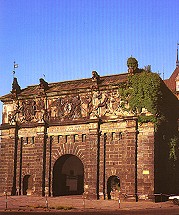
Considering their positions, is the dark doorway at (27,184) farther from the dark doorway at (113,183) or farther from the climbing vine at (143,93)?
the climbing vine at (143,93)

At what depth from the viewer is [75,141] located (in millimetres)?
33969

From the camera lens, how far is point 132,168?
99.6ft

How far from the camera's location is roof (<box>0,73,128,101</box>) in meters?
34.1

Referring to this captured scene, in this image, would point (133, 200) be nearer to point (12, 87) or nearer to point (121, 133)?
point (121, 133)

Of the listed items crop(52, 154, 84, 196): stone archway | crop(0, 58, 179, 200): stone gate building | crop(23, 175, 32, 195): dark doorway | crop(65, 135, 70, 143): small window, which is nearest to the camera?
crop(0, 58, 179, 200): stone gate building

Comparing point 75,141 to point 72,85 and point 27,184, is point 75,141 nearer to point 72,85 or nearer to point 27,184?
point 72,85

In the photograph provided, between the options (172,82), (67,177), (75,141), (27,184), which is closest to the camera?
(75,141)

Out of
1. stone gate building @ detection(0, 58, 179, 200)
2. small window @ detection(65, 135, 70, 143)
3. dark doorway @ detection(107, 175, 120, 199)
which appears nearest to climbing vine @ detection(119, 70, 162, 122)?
stone gate building @ detection(0, 58, 179, 200)

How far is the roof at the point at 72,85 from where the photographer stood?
34.1 m

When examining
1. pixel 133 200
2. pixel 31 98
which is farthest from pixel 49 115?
pixel 133 200

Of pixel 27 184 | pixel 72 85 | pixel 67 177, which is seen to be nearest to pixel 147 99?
pixel 72 85

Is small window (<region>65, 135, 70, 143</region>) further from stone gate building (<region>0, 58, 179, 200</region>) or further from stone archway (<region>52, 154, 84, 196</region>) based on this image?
stone archway (<region>52, 154, 84, 196</region>)

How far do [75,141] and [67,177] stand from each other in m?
5.59

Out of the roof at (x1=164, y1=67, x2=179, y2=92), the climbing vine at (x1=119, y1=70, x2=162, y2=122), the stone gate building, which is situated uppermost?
the roof at (x1=164, y1=67, x2=179, y2=92)
